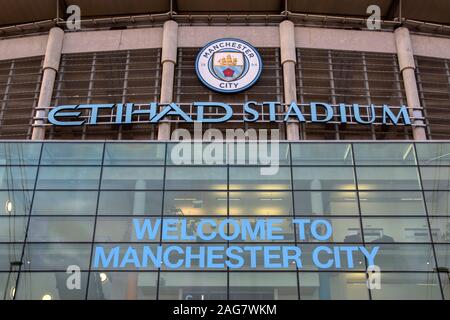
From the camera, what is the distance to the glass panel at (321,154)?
26469 mm

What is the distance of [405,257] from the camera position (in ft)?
77.3

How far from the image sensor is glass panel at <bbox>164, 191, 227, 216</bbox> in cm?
2498

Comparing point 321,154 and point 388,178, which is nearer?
point 388,178

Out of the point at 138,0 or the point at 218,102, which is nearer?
the point at 218,102

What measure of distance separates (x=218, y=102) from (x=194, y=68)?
8.91 feet

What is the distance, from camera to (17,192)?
25.8 m

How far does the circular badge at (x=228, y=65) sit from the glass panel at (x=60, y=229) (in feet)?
34.8

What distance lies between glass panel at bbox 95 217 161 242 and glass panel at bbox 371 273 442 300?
31.5 ft

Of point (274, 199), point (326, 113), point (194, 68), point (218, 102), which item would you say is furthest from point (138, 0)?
point (274, 199)

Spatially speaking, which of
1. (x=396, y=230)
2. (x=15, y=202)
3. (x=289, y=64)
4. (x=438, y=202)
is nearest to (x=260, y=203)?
(x=396, y=230)

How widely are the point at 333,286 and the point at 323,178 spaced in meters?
5.31

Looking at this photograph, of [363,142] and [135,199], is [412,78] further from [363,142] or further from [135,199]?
[135,199]

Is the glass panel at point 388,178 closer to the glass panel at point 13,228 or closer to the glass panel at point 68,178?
the glass panel at point 68,178

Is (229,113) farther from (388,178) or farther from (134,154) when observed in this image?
(388,178)
